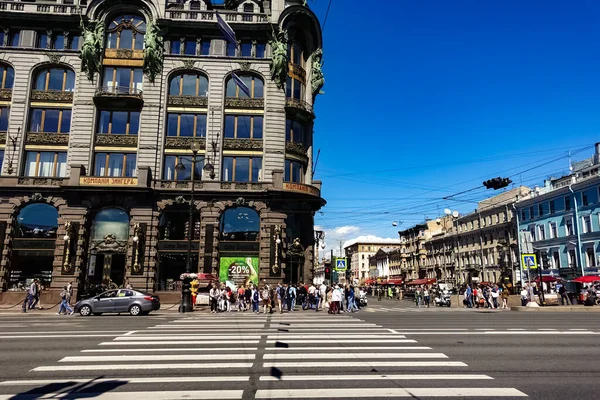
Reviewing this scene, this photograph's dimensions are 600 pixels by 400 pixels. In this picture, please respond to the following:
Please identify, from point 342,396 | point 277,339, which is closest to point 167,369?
point 342,396

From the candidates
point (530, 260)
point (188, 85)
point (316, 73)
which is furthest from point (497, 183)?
point (188, 85)

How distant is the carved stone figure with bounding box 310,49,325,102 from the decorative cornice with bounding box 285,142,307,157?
6111mm

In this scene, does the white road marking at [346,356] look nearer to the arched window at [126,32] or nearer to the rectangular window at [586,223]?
the arched window at [126,32]

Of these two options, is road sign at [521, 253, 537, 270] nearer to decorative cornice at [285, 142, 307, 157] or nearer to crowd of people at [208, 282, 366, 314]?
crowd of people at [208, 282, 366, 314]

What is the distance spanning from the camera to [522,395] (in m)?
6.96

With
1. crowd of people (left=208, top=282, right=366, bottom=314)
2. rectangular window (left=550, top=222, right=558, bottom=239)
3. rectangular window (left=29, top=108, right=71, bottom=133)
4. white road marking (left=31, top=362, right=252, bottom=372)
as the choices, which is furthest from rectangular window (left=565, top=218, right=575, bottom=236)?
rectangular window (left=29, top=108, right=71, bottom=133)

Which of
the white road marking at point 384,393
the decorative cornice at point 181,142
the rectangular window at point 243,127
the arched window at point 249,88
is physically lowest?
the white road marking at point 384,393

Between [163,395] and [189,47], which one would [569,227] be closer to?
[189,47]

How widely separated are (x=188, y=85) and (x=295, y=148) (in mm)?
11229

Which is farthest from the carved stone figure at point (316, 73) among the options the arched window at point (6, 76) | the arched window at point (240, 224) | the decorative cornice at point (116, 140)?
the arched window at point (6, 76)

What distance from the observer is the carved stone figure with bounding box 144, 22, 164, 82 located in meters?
36.9

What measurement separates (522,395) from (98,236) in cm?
3468

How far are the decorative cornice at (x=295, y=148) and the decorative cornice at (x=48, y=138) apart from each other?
62.0 feet

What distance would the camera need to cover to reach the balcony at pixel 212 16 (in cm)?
3853
